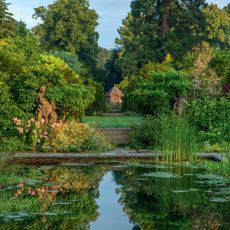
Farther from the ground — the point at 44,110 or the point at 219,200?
the point at 44,110

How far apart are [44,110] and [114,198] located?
8800 millimetres

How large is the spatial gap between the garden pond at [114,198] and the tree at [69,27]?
166 feet

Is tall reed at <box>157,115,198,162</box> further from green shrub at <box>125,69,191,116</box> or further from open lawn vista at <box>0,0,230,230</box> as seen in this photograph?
green shrub at <box>125,69,191,116</box>

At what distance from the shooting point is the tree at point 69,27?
6378 centimetres

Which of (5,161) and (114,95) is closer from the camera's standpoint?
(5,161)

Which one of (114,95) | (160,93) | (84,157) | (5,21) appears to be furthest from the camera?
(114,95)

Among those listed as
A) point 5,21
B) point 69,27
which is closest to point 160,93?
point 5,21

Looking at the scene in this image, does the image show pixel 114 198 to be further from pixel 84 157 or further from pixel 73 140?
pixel 73 140

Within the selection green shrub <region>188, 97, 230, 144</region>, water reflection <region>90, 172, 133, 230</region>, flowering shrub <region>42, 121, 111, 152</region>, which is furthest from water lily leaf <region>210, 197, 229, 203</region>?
green shrub <region>188, 97, 230, 144</region>

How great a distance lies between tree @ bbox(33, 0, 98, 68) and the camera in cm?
6378

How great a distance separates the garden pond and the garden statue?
4378 mm

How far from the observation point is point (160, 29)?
5397 cm

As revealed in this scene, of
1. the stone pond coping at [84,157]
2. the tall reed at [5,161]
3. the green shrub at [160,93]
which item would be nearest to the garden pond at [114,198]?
the tall reed at [5,161]

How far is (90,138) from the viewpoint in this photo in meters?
17.9
